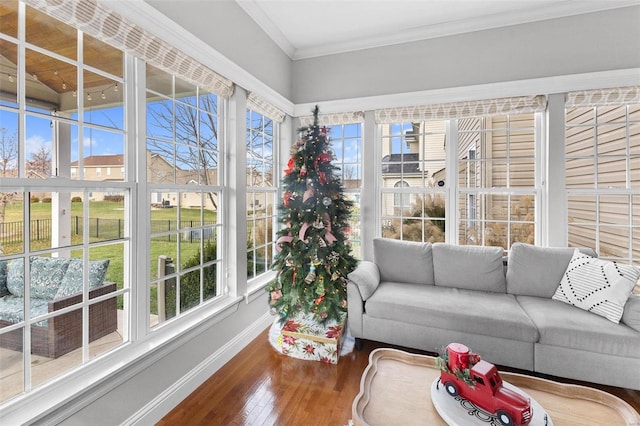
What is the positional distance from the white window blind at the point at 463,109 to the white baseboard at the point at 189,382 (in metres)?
2.62

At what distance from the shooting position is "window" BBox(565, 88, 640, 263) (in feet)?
8.91

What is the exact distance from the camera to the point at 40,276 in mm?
1398

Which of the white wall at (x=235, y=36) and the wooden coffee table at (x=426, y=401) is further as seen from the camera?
the white wall at (x=235, y=36)

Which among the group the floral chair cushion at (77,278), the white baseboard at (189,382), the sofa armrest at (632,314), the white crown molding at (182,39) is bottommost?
the white baseboard at (189,382)

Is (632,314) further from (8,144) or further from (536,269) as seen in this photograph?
(8,144)

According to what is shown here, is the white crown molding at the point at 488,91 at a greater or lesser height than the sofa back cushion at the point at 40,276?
greater

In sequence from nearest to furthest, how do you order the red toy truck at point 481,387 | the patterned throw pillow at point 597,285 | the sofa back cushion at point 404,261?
1. the red toy truck at point 481,387
2. the patterned throw pillow at point 597,285
3. the sofa back cushion at point 404,261

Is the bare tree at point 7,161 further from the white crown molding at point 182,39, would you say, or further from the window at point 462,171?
the window at point 462,171

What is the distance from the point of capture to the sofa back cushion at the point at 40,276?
1.28 m

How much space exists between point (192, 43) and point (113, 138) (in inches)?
32.8

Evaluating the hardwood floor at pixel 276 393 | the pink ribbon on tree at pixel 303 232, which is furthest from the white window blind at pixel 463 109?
the hardwood floor at pixel 276 393

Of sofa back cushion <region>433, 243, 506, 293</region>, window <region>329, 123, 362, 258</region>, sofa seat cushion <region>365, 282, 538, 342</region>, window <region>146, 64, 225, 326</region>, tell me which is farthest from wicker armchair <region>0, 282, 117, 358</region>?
sofa back cushion <region>433, 243, 506, 293</region>

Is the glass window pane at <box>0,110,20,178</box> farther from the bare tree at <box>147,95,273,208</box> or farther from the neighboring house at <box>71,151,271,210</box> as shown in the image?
the bare tree at <box>147,95,273,208</box>

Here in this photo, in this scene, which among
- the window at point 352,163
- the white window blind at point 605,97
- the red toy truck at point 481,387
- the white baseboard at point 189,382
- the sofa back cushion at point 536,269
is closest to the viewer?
the red toy truck at point 481,387
